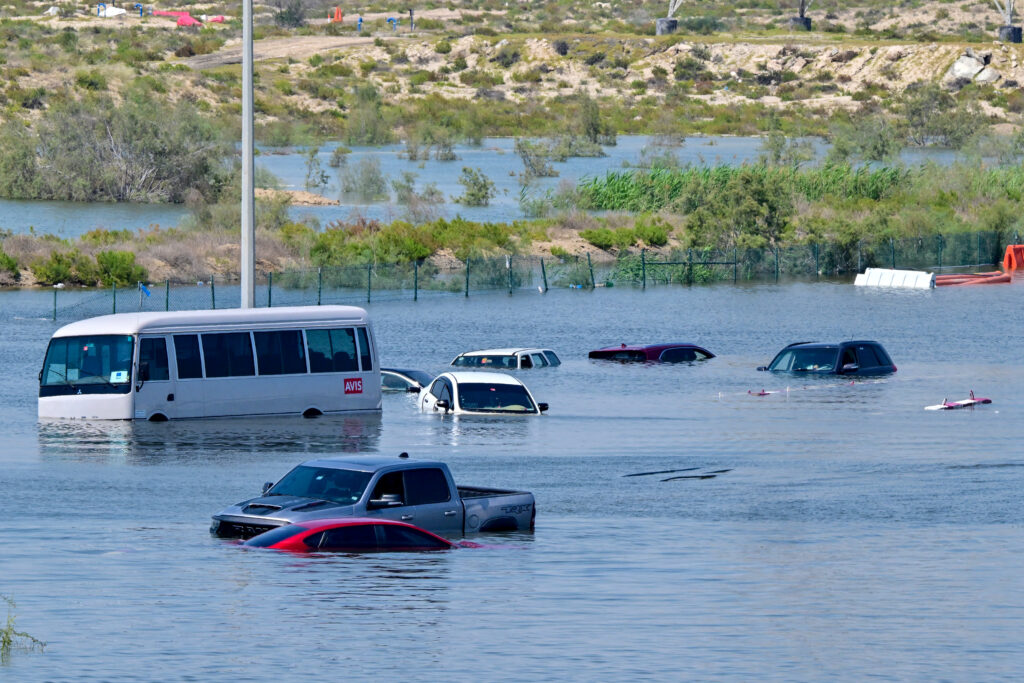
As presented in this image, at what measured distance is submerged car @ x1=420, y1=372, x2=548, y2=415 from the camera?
36.2 meters

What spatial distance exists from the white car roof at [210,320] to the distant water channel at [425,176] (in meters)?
42.3

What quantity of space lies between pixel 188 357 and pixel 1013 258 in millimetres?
53860

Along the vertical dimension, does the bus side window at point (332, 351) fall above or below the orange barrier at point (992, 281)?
above

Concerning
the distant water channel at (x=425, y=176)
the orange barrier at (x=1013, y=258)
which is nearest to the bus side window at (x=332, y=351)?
the distant water channel at (x=425, y=176)

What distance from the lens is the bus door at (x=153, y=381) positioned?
33156 millimetres

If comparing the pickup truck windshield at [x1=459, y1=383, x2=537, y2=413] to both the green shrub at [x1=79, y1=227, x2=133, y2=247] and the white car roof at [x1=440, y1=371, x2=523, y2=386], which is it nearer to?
the white car roof at [x1=440, y1=371, x2=523, y2=386]

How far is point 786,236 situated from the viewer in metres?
81.2

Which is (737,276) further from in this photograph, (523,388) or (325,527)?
(325,527)

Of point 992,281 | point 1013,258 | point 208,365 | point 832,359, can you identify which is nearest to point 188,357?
point 208,365

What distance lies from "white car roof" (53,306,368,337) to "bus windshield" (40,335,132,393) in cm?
17

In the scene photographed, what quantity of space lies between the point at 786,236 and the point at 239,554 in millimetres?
62765

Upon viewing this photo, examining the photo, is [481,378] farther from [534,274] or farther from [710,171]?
[710,171]

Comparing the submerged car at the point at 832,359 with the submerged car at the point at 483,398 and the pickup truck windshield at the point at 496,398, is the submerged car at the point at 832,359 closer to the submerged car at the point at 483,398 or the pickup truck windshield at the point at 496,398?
the submerged car at the point at 483,398

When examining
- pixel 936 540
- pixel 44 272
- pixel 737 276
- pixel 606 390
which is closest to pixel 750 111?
pixel 737 276
